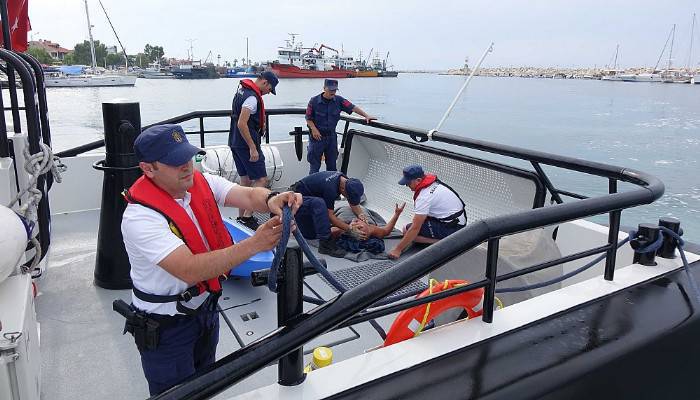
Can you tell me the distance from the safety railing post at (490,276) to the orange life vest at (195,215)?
3.23 ft

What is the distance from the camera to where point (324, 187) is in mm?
4621

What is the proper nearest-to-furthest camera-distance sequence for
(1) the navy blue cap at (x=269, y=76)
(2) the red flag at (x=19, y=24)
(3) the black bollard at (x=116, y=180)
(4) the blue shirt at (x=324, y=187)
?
(3) the black bollard at (x=116, y=180), (2) the red flag at (x=19, y=24), (4) the blue shirt at (x=324, y=187), (1) the navy blue cap at (x=269, y=76)

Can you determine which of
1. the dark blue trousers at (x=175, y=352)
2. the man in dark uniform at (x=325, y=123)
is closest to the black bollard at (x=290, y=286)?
the dark blue trousers at (x=175, y=352)

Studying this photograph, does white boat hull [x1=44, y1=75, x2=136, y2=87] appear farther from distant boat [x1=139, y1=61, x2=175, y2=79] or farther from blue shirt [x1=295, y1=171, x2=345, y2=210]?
blue shirt [x1=295, y1=171, x2=345, y2=210]

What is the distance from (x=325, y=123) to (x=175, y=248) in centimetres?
441

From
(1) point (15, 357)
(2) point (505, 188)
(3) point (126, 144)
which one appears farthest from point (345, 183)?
(1) point (15, 357)

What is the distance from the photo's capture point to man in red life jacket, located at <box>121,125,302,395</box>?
1648 millimetres

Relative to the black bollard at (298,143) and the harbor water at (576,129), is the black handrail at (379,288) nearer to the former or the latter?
the black bollard at (298,143)

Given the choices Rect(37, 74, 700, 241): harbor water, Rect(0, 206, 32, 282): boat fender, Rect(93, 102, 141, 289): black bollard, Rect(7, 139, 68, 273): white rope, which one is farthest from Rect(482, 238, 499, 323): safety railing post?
Rect(37, 74, 700, 241): harbor water

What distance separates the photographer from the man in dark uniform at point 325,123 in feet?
19.2

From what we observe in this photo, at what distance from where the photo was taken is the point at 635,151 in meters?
14.4

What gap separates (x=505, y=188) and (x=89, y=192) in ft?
12.8

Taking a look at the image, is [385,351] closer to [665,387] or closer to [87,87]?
[665,387]

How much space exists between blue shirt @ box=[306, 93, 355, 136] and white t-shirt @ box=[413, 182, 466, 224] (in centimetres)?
197
